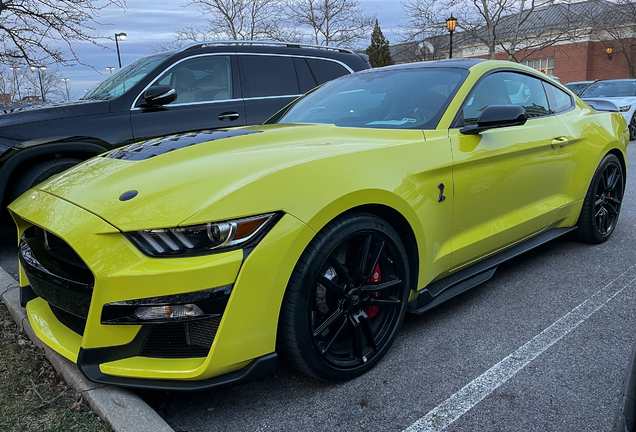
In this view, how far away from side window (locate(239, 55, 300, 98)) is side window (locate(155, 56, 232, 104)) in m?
0.20

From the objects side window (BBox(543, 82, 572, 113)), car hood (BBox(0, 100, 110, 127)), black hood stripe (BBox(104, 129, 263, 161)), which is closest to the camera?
black hood stripe (BBox(104, 129, 263, 161))

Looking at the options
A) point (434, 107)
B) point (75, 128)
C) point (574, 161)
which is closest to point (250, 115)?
point (75, 128)

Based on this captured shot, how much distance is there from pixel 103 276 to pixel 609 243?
4.25 m

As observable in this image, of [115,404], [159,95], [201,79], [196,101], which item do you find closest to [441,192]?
[115,404]

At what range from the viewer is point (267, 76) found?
225 inches

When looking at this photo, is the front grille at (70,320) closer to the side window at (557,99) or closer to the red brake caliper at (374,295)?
the red brake caliper at (374,295)

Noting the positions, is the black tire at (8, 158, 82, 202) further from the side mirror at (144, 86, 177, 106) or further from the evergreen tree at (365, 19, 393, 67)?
the evergreen tree at (365, 19, 393, 67)

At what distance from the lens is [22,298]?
2.56 m

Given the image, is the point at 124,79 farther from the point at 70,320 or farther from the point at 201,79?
the point at 70,320

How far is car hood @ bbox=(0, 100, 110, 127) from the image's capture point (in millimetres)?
4191

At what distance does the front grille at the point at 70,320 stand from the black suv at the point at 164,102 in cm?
234

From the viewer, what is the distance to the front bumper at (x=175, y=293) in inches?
72.4

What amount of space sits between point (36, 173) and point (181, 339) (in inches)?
122

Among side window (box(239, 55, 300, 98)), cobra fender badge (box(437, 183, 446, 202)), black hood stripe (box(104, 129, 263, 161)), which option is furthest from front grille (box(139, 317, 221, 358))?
side window (box(239, 55, 300, 98))
